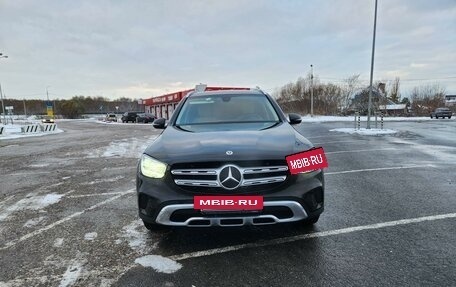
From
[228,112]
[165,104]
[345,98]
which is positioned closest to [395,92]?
[345,98]

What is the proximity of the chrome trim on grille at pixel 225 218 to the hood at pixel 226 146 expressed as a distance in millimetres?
405

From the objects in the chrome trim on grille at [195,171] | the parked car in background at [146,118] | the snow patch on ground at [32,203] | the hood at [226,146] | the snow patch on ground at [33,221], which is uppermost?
the hood at [226,146]

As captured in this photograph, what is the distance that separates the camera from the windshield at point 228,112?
464cm

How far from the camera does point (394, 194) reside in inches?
223

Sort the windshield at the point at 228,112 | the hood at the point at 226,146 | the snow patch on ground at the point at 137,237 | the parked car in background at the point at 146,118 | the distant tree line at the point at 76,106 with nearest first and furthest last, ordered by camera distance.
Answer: the hood at the point at 226,146, the snow patch on ground at the point at 137,237, the windshield at the point at 228,112, the parked car in background at the point at 146,118, the distant tree line at the point at 76,106

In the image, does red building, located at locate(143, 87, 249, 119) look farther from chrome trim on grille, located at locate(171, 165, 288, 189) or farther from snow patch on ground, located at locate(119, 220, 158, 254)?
chrome trim on grille, located at locate(171, 165, 288, 189)

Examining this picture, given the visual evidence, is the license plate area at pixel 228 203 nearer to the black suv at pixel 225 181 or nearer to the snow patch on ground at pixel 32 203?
the black suv at pixel 225 181

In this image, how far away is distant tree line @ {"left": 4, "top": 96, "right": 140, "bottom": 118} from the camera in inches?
4379

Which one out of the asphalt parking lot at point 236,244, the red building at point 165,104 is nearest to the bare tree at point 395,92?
the red building at point 165,104

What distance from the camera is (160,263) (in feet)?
10.8

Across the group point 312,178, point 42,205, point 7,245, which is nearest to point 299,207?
point 312,178

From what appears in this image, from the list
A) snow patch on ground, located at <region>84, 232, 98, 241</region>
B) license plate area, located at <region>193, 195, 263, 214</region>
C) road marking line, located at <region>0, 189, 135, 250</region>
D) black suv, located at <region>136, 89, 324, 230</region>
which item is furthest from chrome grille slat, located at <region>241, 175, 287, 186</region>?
road marking line, located at <region>0, 189, 135, 250</region>

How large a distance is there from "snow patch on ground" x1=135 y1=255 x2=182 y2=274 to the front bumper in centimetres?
38

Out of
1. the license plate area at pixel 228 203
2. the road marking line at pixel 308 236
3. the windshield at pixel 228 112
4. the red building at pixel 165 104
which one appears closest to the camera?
the license plate area at pixel 228 203
